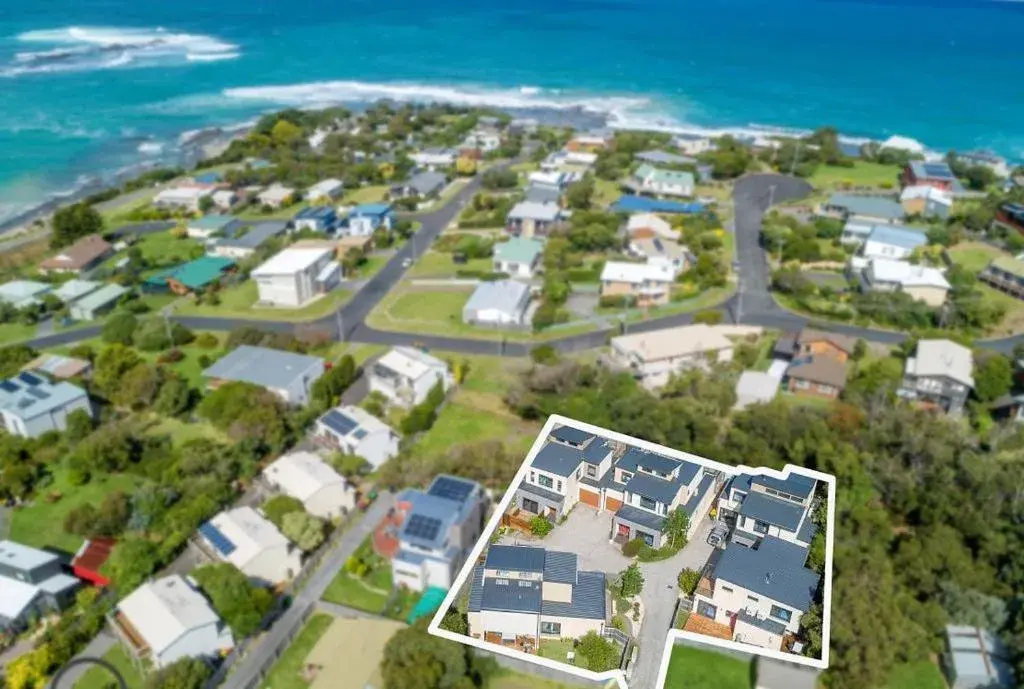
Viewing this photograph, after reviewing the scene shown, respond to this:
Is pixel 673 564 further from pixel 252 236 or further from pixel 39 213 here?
pixel 39 213

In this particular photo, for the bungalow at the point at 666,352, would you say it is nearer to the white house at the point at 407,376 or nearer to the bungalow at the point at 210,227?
the white house at the point at 407,376

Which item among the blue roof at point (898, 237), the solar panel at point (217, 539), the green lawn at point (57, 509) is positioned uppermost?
the blue roof at point (898, 237)

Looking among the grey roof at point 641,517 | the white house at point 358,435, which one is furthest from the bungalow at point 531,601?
the white house at point 358,435

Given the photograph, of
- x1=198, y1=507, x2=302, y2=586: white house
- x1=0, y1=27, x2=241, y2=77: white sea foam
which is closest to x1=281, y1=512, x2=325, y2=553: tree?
x1=198, y1=507, x2=302, y2=586: white house

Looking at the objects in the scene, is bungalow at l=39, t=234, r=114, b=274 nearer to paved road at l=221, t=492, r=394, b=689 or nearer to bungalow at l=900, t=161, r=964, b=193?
paved road at l=221, t=492, r=394, b=689

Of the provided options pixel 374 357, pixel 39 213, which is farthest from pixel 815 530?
pixel 39 213

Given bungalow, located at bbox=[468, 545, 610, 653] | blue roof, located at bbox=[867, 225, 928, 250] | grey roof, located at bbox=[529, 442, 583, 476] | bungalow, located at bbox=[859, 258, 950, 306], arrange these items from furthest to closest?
blue roof, located at bbox=[867, 225, 928, 250]
bungalow, located at bbox=[859, 258, 950, 306]
grey roof, located at bbox=[529, 442, 583, 476]
bungalow, located at bbox=[468, 545, 610, 653]

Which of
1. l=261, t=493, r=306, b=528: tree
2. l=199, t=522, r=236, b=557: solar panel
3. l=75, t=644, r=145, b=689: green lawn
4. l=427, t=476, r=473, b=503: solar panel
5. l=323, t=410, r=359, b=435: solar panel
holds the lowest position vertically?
l=75, t=644, r=145, b=689: green lawn
